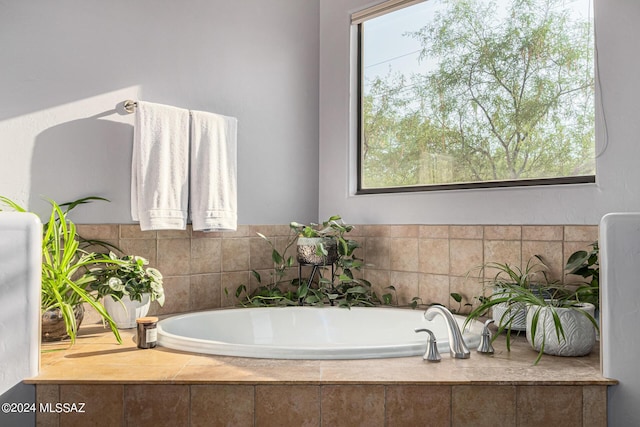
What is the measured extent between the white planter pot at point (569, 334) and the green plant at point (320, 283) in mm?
1027

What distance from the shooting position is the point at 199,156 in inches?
102

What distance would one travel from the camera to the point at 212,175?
102 inches

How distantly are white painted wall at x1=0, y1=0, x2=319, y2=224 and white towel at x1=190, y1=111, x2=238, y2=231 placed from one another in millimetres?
185

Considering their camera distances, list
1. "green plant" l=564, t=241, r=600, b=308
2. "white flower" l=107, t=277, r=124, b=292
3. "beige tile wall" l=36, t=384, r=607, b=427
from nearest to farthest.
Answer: "beige tile wall" l=36, t=384, r=607, b=427 < "green plant" l=564, t=241, r=600, b=308 < "white flower" l=107, t=277, r=124, b=292

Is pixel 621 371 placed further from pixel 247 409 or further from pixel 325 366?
pixel 247 409

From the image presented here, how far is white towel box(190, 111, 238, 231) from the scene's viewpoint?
256 cm

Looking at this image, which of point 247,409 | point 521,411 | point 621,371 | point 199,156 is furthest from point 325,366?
point 199,156

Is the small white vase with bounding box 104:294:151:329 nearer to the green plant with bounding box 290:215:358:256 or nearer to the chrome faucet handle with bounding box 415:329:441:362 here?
the green plant with bounding box 290:215:358:256

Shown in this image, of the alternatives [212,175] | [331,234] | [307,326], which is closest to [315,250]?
[331,234]

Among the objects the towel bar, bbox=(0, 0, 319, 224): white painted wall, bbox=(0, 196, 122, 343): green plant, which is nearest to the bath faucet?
bbox=(0, 196, 122, 343): green plant

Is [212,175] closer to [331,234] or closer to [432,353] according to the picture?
[331,234]

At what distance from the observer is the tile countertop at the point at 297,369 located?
152 centimetres

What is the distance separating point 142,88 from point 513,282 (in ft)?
6.35

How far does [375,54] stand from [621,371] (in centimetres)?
211
